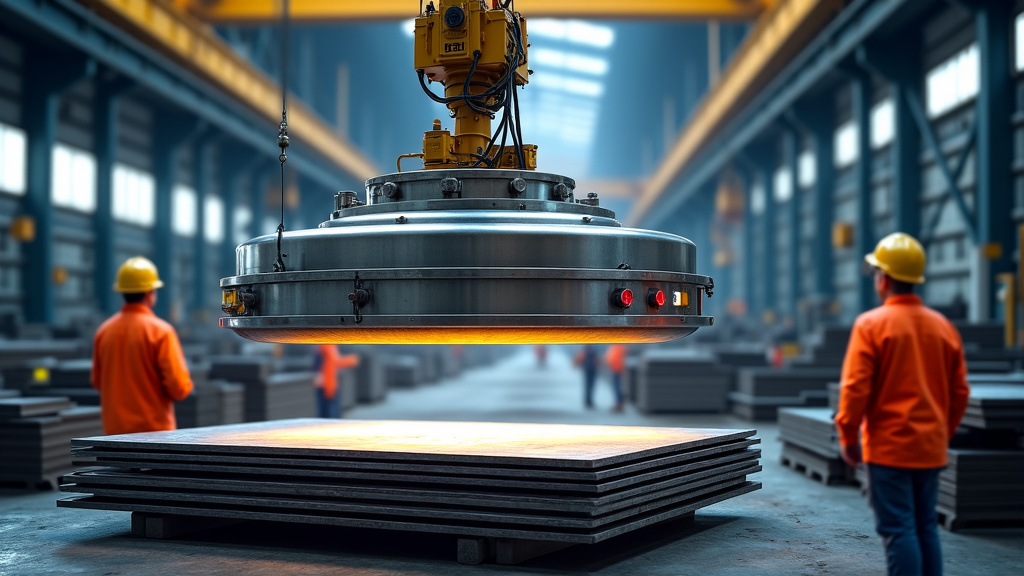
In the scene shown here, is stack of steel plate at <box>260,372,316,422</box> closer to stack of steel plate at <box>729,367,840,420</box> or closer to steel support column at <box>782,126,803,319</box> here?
stack of steel plate at <box>729,367,840,420</box>

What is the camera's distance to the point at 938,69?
590 inches

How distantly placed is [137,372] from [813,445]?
499 cm

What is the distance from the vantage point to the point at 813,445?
26.1ft

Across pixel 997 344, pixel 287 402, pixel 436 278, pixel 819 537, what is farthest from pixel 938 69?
pixel 436 278

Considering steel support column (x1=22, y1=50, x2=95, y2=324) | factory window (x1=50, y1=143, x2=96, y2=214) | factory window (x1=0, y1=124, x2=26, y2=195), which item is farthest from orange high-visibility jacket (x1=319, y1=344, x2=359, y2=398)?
factory window (x1=50, y1=143, x2=96, y2=214)

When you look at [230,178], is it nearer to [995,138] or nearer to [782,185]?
[782,185]

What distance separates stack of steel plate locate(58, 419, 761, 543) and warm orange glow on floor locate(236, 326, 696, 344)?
0.50 metres

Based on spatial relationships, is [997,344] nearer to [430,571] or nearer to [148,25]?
[430,571]

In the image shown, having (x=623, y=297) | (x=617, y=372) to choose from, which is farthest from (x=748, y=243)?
(x=623, y=297)

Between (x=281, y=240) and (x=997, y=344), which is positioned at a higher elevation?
(x=281, y=240)

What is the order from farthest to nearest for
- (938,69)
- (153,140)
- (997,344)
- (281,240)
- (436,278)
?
(153,140) < (938,69) < (997,344) < (281,240) < (436,278)

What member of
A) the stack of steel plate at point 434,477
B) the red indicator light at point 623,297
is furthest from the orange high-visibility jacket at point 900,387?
the stack of steel plate at point 434,477

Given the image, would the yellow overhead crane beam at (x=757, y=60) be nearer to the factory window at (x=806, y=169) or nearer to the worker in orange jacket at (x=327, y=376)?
the factory window at (x=806, y=169)

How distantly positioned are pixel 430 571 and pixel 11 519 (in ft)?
9.74
